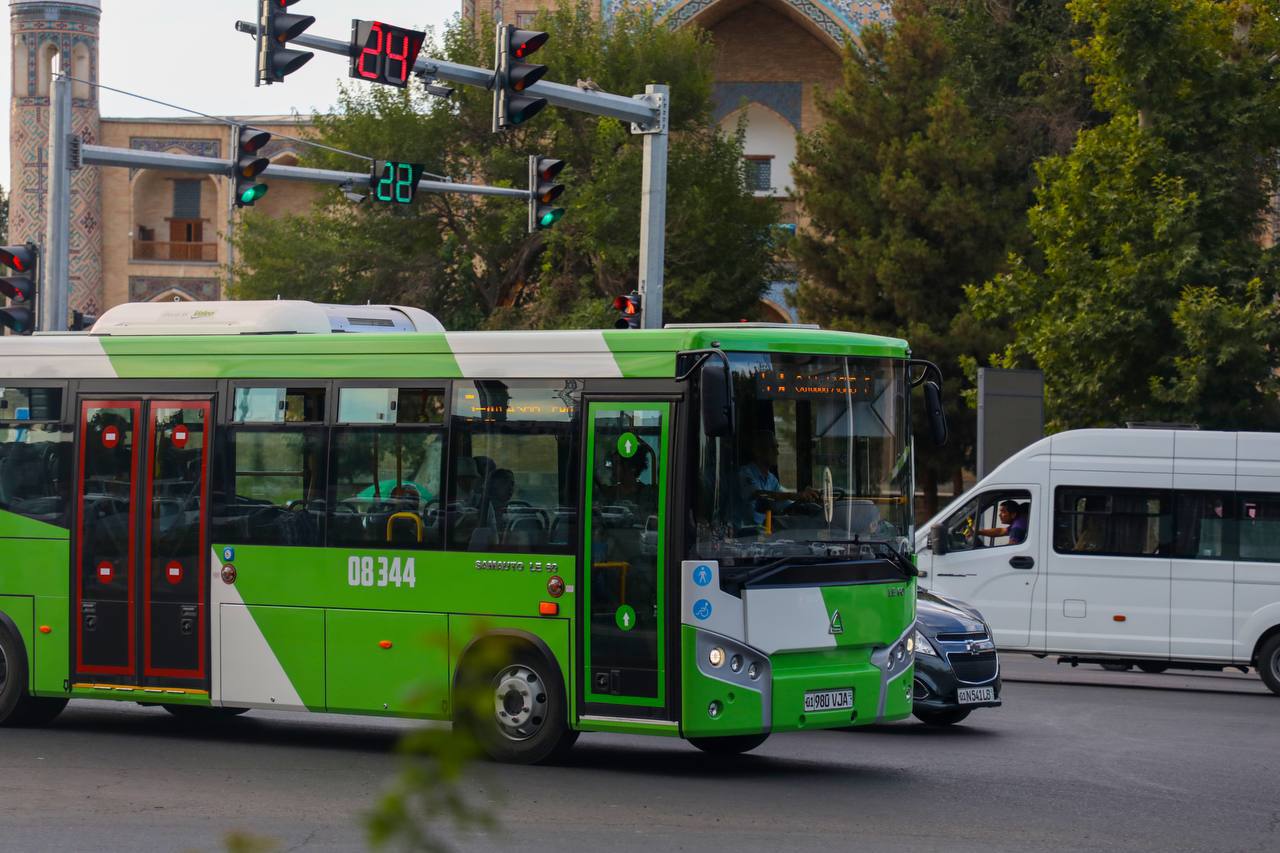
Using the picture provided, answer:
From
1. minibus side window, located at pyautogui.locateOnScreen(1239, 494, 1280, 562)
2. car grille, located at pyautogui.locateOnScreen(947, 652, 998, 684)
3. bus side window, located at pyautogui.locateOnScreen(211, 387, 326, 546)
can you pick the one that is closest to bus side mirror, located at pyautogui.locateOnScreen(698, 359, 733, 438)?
bus side window, located at pyautogui.locateOnScreen(211, 387, 326, 546)

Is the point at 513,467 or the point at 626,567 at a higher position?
the point at 513,467

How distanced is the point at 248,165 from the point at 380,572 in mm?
10328

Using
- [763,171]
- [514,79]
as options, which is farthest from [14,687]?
[763,171]

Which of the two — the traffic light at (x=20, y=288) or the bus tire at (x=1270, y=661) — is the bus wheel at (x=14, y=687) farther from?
the bus tire at (x=1270, y=661)

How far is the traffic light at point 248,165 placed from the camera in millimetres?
19844

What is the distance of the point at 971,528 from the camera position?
61.3 ft

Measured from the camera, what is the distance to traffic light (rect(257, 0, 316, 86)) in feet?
46.4

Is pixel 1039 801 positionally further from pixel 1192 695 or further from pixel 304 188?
pixel 304 188

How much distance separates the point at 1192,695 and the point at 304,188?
38.3 meters

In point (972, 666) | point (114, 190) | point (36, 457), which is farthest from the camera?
point (114, 190)

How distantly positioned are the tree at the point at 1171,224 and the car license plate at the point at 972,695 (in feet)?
40.8

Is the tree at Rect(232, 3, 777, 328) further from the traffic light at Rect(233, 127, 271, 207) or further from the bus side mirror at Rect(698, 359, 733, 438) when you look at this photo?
the bus side mirror at Rect(698, 359, 733, 438)

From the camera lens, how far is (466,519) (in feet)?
34.4

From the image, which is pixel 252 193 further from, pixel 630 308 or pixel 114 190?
pixel 114 190
